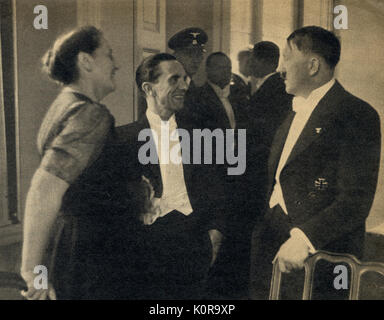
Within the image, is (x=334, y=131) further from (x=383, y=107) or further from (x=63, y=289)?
(x=63, y=289)

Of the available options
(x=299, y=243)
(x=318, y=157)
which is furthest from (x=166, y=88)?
(x=299, y=243)

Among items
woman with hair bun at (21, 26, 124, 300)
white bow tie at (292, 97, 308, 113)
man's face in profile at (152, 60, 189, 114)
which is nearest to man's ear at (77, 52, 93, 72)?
woman with hair bun at (21, 26, 124, 300)

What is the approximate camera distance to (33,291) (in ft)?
10.6

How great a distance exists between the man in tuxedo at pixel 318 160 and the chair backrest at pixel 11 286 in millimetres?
1817

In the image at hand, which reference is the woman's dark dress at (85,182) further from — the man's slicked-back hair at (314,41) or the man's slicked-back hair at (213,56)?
the man's slicked-back hair at (314,41)

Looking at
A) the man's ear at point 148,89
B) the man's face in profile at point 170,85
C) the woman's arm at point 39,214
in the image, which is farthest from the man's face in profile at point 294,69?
the woman's arm at point 39,214

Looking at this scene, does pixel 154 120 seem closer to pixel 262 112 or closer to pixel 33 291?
pixel 262 112

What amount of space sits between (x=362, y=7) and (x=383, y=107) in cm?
71

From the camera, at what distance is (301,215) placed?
10.2 feet

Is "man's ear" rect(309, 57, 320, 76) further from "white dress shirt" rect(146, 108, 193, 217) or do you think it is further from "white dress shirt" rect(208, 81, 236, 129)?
"white dress shirt" rect(146, 108, 193, 217)

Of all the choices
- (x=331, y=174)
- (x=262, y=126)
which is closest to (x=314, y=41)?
(x=262, y=126)

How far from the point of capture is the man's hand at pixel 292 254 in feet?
10.3
